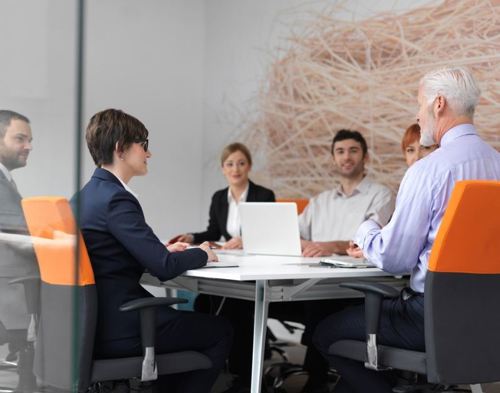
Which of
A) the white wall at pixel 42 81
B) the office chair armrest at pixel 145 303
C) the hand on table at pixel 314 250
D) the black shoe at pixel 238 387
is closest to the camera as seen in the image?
the white wall at pixel 42 81

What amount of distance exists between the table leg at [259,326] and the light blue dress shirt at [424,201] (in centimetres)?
45

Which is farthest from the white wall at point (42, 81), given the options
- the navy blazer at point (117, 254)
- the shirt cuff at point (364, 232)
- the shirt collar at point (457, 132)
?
the shirt collar at point (457, 132)

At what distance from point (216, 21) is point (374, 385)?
535cm

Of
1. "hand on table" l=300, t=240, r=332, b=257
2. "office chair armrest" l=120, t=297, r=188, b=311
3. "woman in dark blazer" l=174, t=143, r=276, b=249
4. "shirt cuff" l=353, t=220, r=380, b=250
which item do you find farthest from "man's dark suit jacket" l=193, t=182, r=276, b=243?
"office chair armrest" l=120, t=297, r=188, b=311

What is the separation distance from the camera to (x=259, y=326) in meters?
3.04

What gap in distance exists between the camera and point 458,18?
525cm

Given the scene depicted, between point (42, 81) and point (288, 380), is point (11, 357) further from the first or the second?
point (288, 380)

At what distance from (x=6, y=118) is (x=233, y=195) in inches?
154

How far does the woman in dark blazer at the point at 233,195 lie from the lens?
16.8ft

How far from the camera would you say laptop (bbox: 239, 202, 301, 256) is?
3.74 meters

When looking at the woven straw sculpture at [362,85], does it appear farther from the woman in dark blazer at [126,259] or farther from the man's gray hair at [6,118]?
the man's gray hair at [6,118]

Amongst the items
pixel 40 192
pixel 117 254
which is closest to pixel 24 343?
pixel 40 192

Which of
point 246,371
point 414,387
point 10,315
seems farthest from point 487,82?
point 10,315

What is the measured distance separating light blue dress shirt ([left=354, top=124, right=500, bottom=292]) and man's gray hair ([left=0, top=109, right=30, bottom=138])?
5.82 ft
